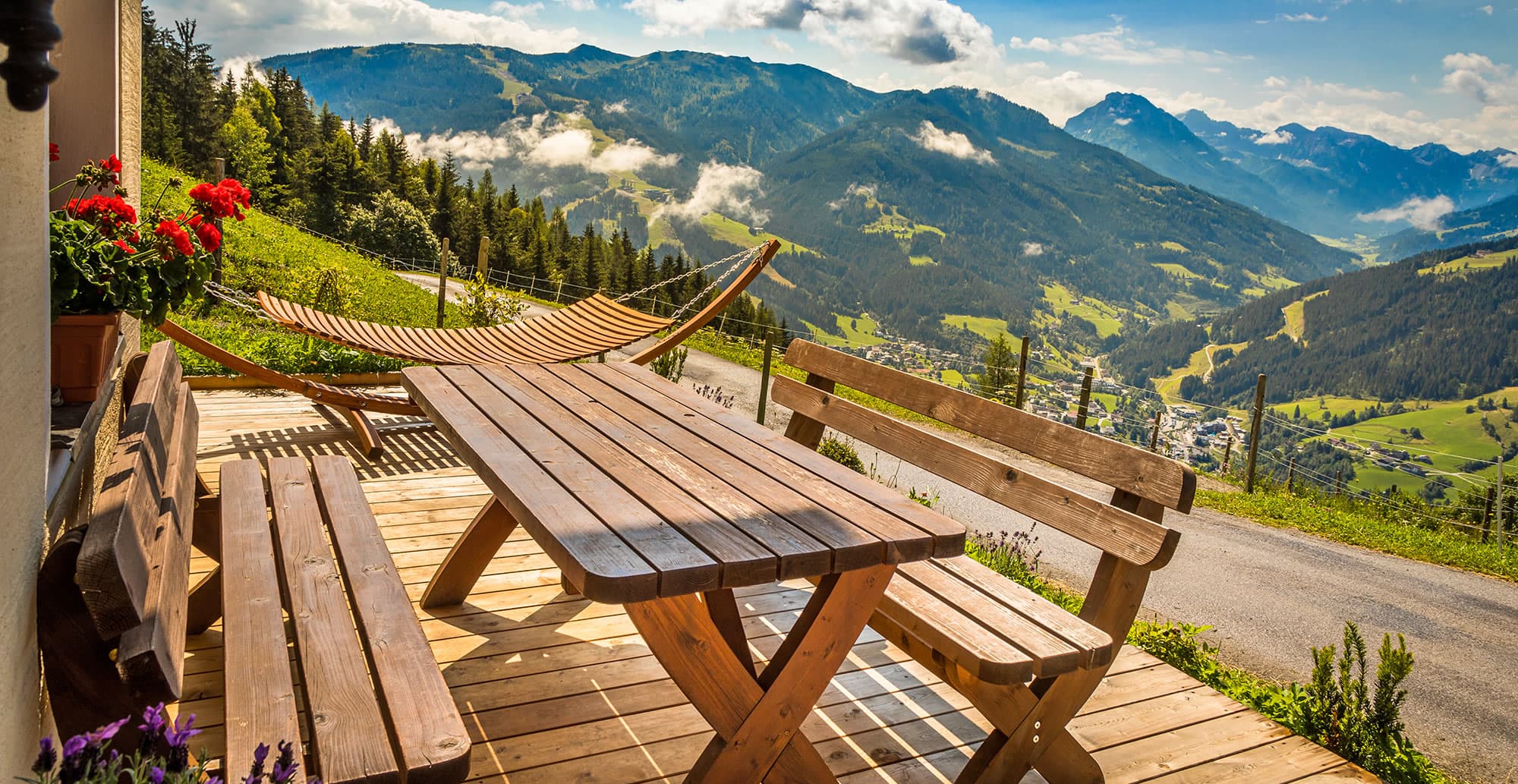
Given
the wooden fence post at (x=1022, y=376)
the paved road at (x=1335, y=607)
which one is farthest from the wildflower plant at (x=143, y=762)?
the wooden fence post at (x=1022, y=376)

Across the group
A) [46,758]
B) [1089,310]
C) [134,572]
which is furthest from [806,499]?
[1089,310]

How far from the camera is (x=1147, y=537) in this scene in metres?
1.88

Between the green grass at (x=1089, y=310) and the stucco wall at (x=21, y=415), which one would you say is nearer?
the stucco wall at (x=21, y=415)

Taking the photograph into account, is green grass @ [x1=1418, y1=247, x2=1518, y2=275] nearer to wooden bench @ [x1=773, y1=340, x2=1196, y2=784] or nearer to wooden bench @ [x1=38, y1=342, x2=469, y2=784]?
wooden bench @ [x1=773, y1=340, x2=1196, y2=784]

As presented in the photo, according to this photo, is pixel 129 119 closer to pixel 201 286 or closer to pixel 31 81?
pixel 201 286

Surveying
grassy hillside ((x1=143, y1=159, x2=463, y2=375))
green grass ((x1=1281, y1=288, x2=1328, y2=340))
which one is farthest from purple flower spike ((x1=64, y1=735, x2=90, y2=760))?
green grass ((x1=1281, y1=288, x2=1328, y2=340))

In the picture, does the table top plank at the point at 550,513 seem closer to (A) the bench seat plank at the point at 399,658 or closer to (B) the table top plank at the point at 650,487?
(B) the table top plank at the point at 650,487

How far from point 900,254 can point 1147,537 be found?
188m

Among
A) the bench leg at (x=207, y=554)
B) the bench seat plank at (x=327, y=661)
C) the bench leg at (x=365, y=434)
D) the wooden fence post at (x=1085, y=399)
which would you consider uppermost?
the bench seat plank at (x=327, y=661)

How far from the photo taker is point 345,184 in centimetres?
4456

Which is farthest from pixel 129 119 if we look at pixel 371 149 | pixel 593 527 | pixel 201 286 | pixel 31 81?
pixel 371 149

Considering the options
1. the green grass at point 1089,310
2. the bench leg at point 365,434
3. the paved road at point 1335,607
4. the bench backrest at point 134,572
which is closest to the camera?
the bench backrest at point 134,572

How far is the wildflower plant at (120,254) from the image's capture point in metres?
2.12

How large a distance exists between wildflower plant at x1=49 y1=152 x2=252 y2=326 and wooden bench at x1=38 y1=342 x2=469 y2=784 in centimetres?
34
